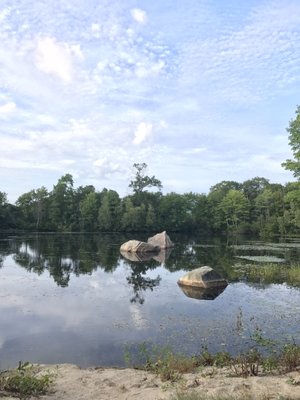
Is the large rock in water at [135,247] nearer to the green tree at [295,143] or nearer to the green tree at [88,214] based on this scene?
the green tree at [295,143]

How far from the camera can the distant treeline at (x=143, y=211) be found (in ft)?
294

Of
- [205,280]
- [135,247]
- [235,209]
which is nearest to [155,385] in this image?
[205,280]

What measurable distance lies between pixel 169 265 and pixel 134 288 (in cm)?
Result: 1234

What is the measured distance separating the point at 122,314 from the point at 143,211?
Answer: 3111 inches

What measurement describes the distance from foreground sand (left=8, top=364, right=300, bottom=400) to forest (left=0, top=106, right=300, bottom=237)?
260 feet

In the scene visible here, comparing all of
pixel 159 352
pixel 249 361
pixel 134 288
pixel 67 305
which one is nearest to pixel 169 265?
pixel 134 288

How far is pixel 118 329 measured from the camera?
47.1ft

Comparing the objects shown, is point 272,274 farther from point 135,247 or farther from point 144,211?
point 144,211

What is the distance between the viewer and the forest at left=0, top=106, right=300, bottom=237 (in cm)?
8944

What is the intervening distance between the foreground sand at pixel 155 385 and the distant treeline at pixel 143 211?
79.4m

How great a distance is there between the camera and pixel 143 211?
95.7 m

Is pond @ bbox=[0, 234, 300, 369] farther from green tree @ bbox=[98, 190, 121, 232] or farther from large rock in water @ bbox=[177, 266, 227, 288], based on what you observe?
green tree @ bbox=[98, 190, 121, 232]


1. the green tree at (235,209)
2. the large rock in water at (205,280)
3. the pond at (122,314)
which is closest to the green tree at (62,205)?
the green tree at (235,209)

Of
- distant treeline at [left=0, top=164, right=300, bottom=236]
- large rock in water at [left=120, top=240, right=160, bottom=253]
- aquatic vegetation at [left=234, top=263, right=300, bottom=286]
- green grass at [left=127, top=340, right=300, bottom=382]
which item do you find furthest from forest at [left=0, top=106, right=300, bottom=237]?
green grass at [left=127, top=340, right=300, bottom=382]
